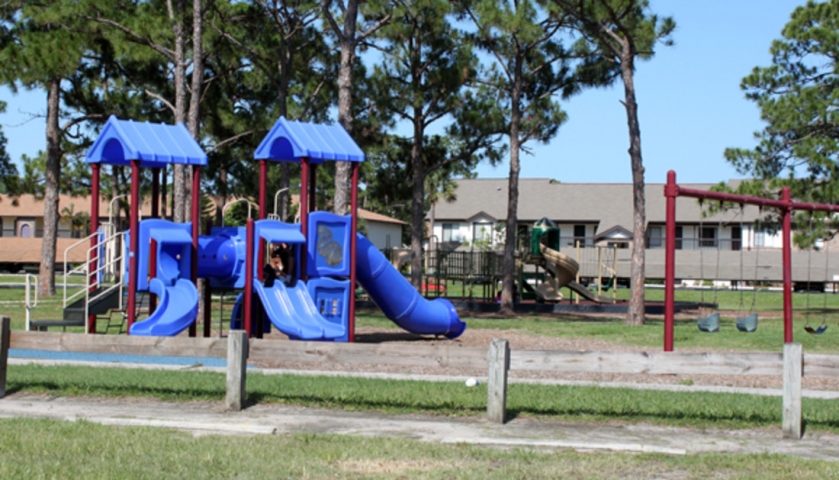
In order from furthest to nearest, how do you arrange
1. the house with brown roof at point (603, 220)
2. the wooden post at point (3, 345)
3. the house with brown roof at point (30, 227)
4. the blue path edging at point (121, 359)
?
the house with brown roof at point (30, 227), the house with brown roof at point (603, 220), the blue path edging at point (121, 359), the wooden post at point (3, 345)

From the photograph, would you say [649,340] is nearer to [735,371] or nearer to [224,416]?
[735,371]

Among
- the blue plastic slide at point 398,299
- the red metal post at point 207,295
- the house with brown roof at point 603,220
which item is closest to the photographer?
the red metal post at point 207,295

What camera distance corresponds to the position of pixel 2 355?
9.73m

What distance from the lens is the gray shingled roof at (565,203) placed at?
6556 cm

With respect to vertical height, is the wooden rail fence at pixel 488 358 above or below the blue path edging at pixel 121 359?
above

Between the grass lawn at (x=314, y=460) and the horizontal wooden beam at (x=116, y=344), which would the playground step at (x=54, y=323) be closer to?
the horizontal wooden beam at (x=116, y=344)

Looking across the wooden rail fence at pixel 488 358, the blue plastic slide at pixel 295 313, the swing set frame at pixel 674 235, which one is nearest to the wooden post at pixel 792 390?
the wooden rail fence at pixel 488 358

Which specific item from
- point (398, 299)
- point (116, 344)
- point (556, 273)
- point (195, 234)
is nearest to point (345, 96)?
point (398, 299)

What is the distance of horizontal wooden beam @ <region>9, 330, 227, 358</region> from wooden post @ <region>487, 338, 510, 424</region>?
9.04ft

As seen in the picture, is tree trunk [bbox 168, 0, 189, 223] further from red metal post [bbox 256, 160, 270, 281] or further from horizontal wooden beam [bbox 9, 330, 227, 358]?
horizontal wooden beam [bbox 9, 330, 227, 358]

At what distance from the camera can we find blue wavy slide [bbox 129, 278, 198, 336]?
541 inches

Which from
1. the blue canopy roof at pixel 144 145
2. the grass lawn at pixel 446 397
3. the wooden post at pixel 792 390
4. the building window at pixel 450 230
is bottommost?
the grass lawn at pixel 446 397

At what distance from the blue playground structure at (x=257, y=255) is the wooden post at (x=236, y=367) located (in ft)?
15.9

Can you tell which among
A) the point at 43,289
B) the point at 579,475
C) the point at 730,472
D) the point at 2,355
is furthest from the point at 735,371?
the point at 43,289
